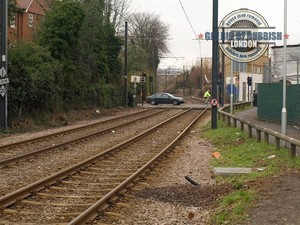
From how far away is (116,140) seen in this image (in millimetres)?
19266

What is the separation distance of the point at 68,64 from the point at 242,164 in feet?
73.1

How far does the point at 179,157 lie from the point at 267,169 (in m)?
4.08

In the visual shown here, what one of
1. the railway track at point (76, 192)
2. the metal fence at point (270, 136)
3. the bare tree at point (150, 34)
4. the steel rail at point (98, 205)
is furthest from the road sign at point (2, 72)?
the bare tree at point (150, 34)

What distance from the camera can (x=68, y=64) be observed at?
33.2 metres

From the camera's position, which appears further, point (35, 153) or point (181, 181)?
point (35, 153)

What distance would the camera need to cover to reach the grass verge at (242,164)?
25.0ft

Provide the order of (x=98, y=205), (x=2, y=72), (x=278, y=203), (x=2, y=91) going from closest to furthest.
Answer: (x=278, y=203) < (x=98, y=205) < (x=2, y=72) < (x=2, y=91)

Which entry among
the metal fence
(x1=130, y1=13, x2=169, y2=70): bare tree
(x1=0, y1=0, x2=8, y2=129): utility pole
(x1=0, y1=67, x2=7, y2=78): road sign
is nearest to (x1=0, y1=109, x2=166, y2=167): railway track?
(x1=0, y1=0, x2=8, y2=129): utility pole

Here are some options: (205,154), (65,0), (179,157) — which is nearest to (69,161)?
(179,157)

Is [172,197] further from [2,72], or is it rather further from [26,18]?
[26,18]

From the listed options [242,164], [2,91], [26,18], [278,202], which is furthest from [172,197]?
[26,18]

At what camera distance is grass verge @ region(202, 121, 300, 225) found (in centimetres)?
762

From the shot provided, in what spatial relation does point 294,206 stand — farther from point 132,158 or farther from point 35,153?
point 35,153

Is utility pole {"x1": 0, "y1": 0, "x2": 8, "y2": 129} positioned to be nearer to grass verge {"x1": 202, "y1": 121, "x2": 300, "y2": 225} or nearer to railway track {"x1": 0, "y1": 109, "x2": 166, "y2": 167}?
railway track {"x1": 0, "y1": 109, "x2": 166, "y2": 167}
